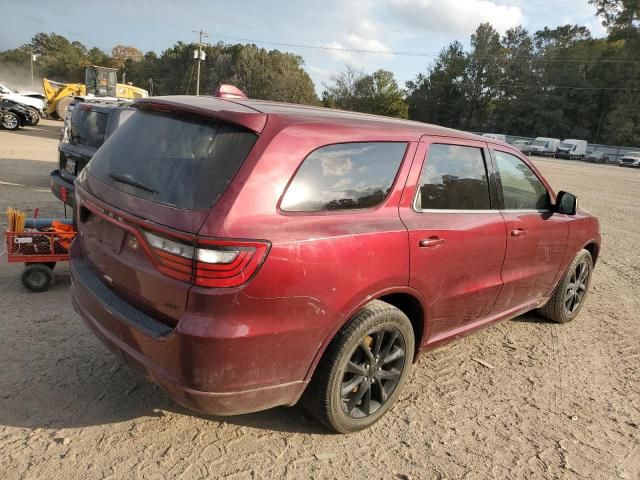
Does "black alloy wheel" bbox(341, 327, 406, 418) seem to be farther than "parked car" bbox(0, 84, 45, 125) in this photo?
No

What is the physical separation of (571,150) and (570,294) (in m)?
53.1

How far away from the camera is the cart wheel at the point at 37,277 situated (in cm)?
451

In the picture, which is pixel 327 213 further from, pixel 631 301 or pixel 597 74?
pixel 597 74

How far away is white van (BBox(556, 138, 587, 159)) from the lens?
5156 centimetres

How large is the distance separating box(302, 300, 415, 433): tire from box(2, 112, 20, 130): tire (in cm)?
2148

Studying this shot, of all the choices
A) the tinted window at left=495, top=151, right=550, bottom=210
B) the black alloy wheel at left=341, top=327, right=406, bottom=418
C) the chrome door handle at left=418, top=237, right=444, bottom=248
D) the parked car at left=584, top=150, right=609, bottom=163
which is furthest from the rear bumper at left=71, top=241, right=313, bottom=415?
the parked car at left=584, top=150, right=609, bottom=163

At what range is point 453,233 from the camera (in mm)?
3117

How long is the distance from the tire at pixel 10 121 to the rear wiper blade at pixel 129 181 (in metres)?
20.6

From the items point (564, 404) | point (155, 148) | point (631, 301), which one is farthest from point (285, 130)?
point (631, 301)

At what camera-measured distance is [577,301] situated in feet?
16.4

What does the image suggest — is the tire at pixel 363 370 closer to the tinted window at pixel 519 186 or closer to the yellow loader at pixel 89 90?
the tinted window at pixel 519 186

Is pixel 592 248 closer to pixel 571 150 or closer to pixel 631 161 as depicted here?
pixel 631 161

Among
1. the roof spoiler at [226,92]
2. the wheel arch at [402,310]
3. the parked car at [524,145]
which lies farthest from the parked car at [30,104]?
the parked car at [524,145]

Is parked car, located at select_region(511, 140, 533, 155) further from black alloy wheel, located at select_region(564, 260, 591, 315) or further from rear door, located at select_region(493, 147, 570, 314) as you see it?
rear door, located at select_region(493, 147, 570, 314)
